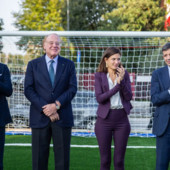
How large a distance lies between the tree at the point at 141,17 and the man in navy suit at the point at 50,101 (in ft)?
61.8

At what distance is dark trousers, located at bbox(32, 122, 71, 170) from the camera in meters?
3.58

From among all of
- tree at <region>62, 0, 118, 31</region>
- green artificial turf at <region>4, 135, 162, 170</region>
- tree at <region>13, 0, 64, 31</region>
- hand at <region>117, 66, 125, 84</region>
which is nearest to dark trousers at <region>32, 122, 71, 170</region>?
hand at <region>117, 66, 125, 84</region>

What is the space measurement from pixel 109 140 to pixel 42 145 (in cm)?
78

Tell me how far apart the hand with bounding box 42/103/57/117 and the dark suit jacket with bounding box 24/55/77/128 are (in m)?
0.05

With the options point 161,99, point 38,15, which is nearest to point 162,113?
point 161,99

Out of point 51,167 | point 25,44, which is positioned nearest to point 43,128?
point 51,167

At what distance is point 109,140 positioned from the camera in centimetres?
367

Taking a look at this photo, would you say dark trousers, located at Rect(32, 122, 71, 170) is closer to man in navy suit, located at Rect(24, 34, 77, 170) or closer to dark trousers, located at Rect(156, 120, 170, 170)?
man in navy suit, located at Rect(24, 34, 77, 170)

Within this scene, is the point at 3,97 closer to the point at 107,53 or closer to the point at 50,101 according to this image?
the point at 50,101

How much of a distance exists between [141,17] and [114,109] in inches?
774

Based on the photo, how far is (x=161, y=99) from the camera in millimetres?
3270

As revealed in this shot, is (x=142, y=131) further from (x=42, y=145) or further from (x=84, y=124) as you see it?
(x=42, y=145)

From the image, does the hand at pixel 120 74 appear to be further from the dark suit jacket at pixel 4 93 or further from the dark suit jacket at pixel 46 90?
the dark suit jacket at pixel 4 93

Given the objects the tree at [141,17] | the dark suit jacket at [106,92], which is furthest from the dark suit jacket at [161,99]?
the tree at [141,17]
